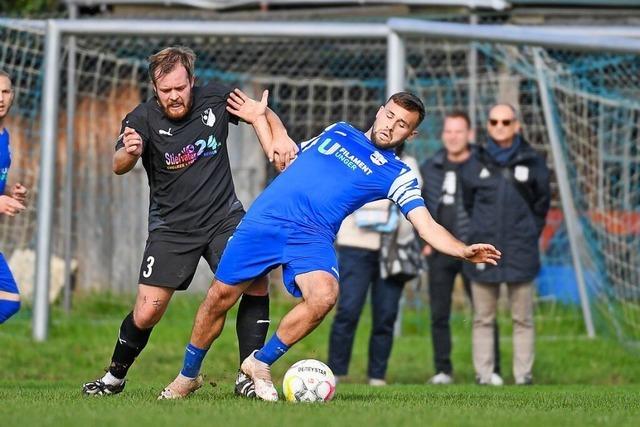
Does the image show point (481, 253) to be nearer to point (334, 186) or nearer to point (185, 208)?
point (334, 186)

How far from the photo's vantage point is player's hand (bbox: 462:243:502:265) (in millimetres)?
7781

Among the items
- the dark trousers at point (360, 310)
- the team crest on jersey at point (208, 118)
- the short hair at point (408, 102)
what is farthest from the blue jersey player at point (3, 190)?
the dark trousers at point (360, 310)

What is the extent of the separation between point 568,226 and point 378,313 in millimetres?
3199

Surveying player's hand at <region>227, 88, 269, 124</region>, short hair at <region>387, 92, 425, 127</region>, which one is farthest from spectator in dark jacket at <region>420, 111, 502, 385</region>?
short hair at <region>387, 92, 425, 127</region>

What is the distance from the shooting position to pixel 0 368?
13.0 meters

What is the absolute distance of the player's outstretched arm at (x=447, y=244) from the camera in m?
7.82

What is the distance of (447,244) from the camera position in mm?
8055

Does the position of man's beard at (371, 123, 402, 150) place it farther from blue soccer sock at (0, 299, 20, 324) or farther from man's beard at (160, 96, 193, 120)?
blue soccer sock at (0, 299, 20, 324)

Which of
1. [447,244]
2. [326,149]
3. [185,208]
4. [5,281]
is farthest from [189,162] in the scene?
[447,244]

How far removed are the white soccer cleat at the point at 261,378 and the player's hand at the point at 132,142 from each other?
4.52 feet

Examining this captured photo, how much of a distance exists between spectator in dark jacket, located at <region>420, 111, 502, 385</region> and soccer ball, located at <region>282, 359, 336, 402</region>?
4428 millimetres

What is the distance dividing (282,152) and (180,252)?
91 centimetres

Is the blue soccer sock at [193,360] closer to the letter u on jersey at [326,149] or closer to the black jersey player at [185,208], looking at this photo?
the black jersey player at [185,208]

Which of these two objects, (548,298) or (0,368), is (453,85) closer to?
(548,298)
